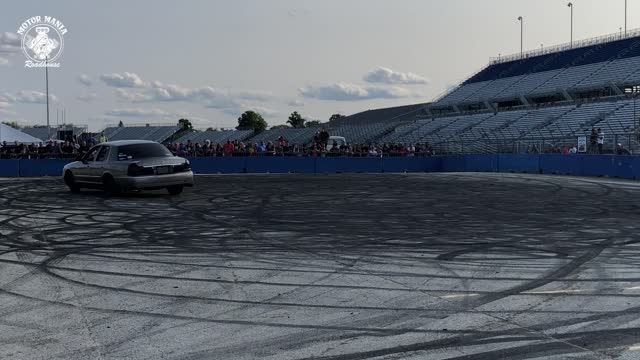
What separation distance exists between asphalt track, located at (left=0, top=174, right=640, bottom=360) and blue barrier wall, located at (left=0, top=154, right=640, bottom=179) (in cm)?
1803

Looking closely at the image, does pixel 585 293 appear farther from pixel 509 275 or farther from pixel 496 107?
pixel 496 107

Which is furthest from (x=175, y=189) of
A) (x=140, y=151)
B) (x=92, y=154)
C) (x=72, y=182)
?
(x=72, y=182)

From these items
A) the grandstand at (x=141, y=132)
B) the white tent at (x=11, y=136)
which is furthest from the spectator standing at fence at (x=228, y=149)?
the grandstand at (x=141, y=132)

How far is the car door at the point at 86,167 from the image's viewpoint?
19672mm

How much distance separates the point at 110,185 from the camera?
18.9m

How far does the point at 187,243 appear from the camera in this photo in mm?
10500

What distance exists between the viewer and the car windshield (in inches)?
733

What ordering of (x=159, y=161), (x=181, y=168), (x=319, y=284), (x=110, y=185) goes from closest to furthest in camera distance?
(x=319, y=284), (x=159, y=161), (x=110, y=185), (x=181, y=168)

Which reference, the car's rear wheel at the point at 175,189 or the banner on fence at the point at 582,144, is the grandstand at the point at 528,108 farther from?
the car's rear wheel at the point at 175,189

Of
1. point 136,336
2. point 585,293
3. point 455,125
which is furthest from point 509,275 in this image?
point 455,125

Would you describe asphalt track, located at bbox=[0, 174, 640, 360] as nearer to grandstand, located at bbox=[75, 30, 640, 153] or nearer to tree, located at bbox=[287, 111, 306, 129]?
grandstand, located at bbox=[75, 30, 640, 153]

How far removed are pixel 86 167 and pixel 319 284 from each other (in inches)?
551

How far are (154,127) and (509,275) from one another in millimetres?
79226

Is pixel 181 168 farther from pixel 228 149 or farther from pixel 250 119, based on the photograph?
pixel 250 119
